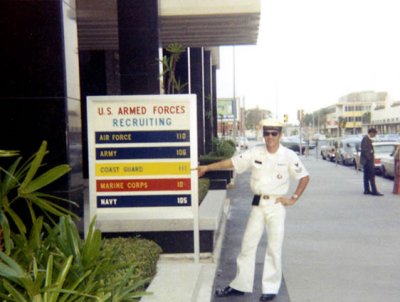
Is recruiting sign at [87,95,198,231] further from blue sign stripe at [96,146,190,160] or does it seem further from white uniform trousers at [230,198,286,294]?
white uniform trousers at [230,198,286,294]

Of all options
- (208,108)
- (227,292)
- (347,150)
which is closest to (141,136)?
(227,292)

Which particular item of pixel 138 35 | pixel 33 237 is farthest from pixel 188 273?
pixel 138 35

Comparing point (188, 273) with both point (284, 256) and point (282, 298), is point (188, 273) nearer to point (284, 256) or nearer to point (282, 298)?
point (282, 298)

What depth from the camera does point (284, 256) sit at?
27.2 feet

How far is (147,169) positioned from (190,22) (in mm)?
9285

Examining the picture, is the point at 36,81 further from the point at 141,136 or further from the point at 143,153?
the point at 143,153

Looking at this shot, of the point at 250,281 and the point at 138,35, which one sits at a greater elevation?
the point at 138,35

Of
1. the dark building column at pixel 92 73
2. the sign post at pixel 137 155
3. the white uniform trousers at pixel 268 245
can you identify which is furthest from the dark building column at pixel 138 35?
the dark building column at pixel 92 73

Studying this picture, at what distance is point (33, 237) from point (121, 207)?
2.59 meters

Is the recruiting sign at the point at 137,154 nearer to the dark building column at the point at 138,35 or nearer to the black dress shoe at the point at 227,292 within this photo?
the black dress shoe at the point at 227,292

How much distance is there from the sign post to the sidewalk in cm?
91

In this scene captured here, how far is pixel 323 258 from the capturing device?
8.12m

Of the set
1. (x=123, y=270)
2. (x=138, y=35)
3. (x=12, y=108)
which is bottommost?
(x=123, y=270)

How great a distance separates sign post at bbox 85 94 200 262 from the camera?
650cm
